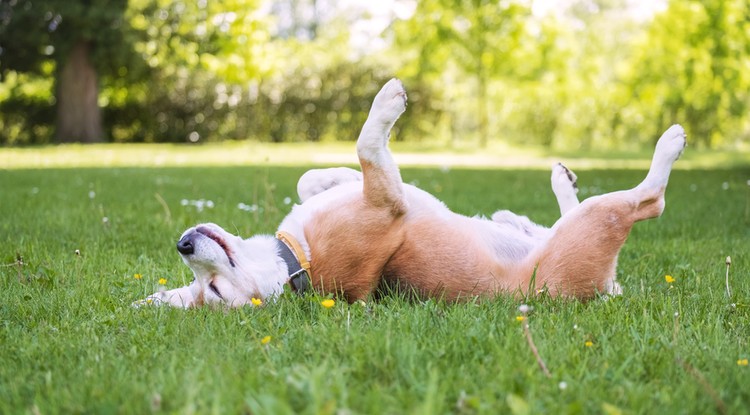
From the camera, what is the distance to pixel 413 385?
2.12 meters

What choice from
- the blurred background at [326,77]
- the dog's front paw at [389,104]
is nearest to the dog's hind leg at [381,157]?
the dog's front paw at [389,104]

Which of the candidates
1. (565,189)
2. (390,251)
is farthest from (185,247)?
(565,189)

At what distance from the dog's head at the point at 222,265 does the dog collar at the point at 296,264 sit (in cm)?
7

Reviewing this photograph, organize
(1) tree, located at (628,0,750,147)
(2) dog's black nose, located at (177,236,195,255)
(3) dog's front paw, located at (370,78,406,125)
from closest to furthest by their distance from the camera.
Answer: (2) dog's black nose, located at (177,236,195,255) < (3) dog's front paw, located at (370,78,406,125) < (1) tree, located at (628,0,750,147)

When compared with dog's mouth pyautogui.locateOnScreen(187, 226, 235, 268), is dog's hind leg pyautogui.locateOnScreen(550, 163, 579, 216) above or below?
above

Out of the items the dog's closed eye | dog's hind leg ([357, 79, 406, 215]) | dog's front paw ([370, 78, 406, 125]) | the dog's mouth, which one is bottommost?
the dog's closed eye

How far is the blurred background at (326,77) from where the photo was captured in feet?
69.4

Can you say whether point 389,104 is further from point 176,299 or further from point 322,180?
point 176,299

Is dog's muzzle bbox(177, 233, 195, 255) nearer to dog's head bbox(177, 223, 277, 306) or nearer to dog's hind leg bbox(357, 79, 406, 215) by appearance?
dog's head bbox(177, 223, 277, 306)

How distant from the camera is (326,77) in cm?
2738

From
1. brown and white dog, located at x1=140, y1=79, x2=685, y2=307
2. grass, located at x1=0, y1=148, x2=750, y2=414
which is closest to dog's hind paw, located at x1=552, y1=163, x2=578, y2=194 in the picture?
grass, located at x1=0, y1=148, x2=750, y2=414

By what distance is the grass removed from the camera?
199 cm

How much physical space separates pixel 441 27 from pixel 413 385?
73.8 feet

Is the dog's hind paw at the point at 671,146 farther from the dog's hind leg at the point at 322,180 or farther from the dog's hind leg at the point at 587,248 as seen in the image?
the dog's hind leg at the point at 322,180
